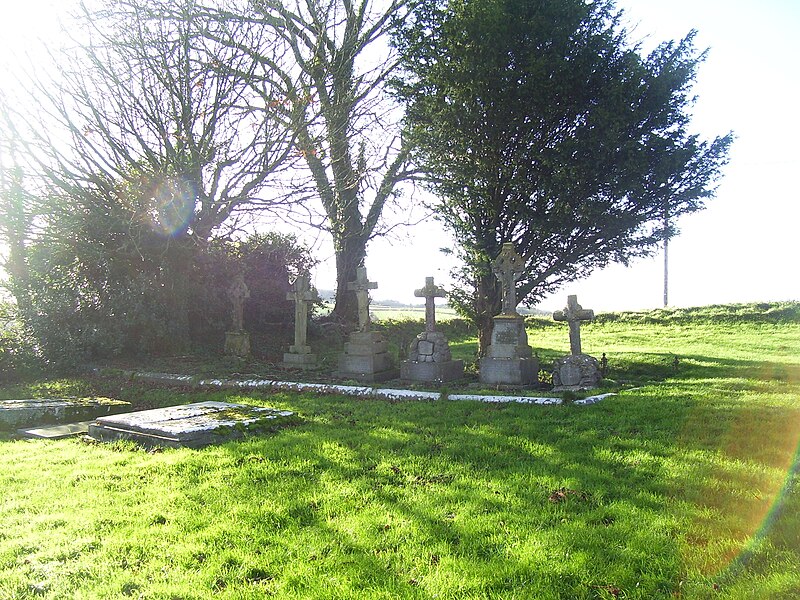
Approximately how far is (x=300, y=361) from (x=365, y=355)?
96.2 inches

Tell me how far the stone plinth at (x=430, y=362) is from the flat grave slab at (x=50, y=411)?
5761 mm

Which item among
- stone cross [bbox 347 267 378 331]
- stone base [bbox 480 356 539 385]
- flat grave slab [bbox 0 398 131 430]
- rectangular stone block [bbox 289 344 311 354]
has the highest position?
stone cross [bbox 347 267 378 331]

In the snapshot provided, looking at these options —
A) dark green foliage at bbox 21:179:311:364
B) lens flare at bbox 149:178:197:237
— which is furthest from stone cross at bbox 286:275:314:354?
lens flare at bbox 149:178:197:237

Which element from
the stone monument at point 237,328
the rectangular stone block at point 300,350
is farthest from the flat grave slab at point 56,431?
the stone monument at point 237,328

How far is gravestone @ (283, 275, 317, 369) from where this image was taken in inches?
555

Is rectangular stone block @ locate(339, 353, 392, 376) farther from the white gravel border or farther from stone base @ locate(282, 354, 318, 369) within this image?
stone base @ locate(282, 354, 318, 369)

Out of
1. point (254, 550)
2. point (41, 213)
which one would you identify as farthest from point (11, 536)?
point (41, 213)

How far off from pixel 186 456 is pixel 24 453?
219 centimetres

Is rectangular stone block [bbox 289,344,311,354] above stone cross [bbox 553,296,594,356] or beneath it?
beneath

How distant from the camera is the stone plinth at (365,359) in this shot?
1234 centimetres

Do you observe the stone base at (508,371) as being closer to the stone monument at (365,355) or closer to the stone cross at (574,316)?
the stone cross at (574,316)

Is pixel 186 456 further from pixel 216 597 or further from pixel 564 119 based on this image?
pixel 564 119

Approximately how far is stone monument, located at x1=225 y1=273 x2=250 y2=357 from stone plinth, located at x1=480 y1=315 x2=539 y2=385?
7.15m

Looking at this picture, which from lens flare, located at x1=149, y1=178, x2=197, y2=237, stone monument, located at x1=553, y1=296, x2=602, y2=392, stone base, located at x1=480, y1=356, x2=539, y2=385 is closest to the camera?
stone monument, located at x1=553, y1=296, x2=602, y2=392
